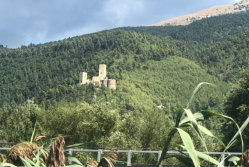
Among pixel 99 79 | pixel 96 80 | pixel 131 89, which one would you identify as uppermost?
pixel 99 79

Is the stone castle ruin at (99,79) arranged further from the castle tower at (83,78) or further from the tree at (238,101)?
the tree at (238,101)

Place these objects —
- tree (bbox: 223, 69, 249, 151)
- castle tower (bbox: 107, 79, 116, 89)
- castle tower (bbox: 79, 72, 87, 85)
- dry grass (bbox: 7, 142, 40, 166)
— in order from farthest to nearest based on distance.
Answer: castle tower (bbox: 79, 72, 87, 85) < castle tower (bbox: 107, 79, 116, 89) < tree (bbox: 223, 69, 249, 151) < dry grass (bbox: 7, 142, 40, 166)

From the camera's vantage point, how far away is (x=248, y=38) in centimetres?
18650

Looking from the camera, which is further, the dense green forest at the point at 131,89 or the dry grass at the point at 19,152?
the dense green forest at the point at 131,89

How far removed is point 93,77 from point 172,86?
33.8m

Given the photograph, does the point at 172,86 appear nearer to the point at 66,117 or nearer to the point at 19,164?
the point at 66,117

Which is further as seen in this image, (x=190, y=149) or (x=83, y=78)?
(x=83, y=78)

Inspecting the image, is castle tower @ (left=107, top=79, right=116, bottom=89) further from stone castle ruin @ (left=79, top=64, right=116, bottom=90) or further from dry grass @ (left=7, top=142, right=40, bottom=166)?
dry grass @ (left=7, top=142, right=40, bottom=166)

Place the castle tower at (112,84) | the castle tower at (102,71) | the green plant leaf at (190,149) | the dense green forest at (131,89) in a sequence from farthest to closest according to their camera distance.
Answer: the castle tower at (102,71) → the castle tower at (112,84) → the dense green forest at (131,89) → the green plant leaf at (190,149)

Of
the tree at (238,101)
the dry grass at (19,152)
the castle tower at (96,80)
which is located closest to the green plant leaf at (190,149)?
the dry grass at (19,152)

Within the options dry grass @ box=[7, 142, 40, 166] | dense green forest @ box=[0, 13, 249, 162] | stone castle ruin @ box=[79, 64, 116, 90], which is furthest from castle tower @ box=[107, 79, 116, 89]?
dry grass @ box=[7, 142, 40, 166]

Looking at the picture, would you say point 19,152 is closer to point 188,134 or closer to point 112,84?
point 188,134

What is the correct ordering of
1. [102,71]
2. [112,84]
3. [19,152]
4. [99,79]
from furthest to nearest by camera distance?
1. [102,71]
2. [99,79]
3. [112,84]
4. [19,152]

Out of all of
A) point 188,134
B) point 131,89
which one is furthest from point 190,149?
point 131,89
